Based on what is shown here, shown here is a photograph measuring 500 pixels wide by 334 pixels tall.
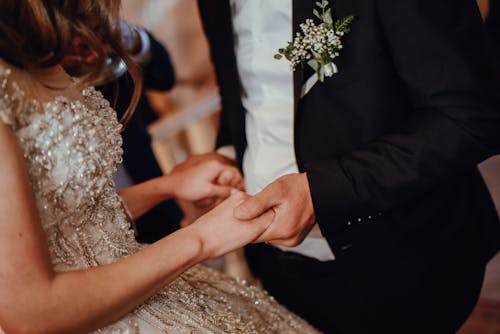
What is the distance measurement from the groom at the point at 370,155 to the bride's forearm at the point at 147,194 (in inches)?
10.3

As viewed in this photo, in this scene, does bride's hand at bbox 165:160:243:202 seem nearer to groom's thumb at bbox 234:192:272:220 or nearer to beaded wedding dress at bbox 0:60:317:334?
beaded wedding dress at bbox 0:60:317:334

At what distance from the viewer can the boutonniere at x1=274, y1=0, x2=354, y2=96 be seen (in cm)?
112

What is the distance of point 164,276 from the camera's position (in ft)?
3.09

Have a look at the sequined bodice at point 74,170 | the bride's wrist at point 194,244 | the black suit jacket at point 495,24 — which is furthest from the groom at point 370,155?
the black suit jacket at point 495,24

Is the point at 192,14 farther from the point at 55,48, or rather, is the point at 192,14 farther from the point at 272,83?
the point at 55,48

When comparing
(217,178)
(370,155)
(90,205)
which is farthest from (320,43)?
(90,205)

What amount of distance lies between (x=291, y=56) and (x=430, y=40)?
0.32 meters

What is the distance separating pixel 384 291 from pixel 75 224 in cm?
87

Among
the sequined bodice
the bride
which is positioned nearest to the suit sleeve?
the bride

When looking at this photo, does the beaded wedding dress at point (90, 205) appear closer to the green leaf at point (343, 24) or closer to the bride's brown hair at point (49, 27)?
the bride's brown hair at point (49, 27)

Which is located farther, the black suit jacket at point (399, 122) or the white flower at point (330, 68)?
the white flower at point (330, 68)

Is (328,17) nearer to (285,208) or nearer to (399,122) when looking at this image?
(399,122)

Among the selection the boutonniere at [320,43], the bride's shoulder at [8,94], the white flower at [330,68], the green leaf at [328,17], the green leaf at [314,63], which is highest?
the bride's shoulder at [8,94]

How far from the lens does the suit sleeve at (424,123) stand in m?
1.04
